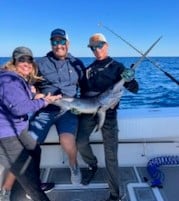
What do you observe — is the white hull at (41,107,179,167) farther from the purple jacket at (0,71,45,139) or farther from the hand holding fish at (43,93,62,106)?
the purple jacket at (0,71,45,139)

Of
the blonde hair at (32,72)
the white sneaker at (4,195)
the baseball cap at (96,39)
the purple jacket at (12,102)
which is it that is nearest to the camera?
the purple jacket at (12,102)

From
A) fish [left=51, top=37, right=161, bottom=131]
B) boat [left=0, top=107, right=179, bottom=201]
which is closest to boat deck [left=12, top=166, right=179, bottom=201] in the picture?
boat [left=0, top=107, right=179, bottom=201]

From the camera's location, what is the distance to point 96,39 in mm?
3342

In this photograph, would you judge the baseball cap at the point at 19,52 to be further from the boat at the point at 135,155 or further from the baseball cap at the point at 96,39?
the boat at the point at 135,155

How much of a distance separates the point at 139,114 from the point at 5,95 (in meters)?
1.79

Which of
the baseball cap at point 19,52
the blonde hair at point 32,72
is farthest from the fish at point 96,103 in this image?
the baseball cap at point 19,52

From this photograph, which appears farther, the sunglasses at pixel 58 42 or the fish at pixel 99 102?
the sunglasses at pixel 58 42

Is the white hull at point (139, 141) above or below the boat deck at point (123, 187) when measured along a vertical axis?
above

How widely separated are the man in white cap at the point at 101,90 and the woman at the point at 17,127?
67 centimetres

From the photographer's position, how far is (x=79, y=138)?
3410mm

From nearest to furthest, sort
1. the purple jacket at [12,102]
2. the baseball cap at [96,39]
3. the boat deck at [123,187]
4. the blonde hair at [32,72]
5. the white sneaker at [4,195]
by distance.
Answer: the purple jacket at [12,102]
the blonde hair at [32,72]
the white sneaker at [4,195]
the boat deck at [123,187]
the baseball cap at [96,39]

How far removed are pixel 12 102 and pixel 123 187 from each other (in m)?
1.46

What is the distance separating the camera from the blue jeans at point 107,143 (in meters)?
3.10

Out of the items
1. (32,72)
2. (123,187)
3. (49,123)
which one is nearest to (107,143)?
(123,187)
